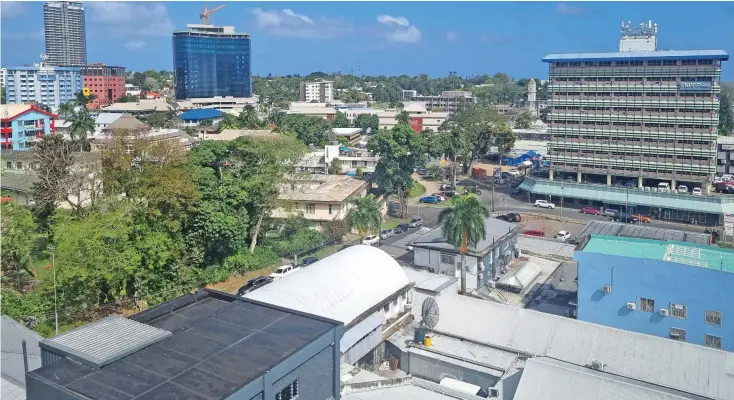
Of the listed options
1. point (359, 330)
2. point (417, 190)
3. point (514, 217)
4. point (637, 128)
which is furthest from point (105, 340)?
point (637, 128)

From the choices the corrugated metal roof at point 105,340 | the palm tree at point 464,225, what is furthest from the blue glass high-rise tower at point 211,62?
the corrugated metal roof at point 105,340

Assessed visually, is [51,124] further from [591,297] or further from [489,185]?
[591,297]

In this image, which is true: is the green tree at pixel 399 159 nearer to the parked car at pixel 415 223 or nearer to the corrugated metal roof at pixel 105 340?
the parked car at pixel 415 223

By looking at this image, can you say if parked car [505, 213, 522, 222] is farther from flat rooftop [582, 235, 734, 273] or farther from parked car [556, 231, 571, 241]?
flat rooftop [582, 235, 734, 273]

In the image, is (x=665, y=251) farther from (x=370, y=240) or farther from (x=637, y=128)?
(x=637, y=128)

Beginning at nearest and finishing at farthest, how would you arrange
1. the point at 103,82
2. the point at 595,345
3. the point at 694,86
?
the point at 595,345, the point at 694,86, the point at 103,82
